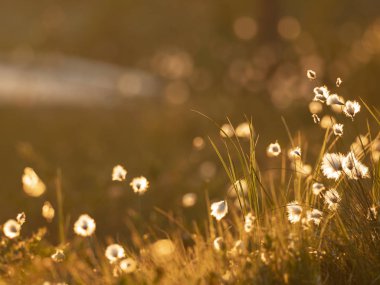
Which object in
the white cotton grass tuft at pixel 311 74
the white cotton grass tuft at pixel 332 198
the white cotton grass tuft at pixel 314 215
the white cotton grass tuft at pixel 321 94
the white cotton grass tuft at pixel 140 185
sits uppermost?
the white cotton grass tuft at pixel 311 74

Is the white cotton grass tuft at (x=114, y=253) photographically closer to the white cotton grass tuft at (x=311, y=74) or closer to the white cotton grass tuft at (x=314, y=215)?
the white cotton grass tuft at (x=314, y=215)

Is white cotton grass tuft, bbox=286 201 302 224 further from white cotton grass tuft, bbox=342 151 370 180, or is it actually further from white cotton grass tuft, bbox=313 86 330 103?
white cotton grass tuft, bbox=313 86 330 103

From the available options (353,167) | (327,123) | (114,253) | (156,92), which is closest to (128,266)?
(114,253)

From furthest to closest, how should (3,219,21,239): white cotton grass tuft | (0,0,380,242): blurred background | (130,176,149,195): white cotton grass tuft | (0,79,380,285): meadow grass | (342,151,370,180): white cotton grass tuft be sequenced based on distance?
1. (0,0,380,242): blurred background
2. (130,176,149,195): white cotton grass tuft
3. (3,219,21,239): white cotton grass tuft
4. (342,151,370,180): white cotton grass tuft
5. (0,79,380,285): meadow grass

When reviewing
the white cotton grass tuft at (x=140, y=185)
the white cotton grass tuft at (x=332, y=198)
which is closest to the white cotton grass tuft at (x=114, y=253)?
the white cotton grass tuft at (x=140, y=185)

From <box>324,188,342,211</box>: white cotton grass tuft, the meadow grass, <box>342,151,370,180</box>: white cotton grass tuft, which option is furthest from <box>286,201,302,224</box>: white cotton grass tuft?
<box>342,151,370,180</box>: white cotton grass tuft

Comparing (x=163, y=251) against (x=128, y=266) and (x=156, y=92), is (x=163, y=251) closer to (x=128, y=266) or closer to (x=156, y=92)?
(x=128, y=266)

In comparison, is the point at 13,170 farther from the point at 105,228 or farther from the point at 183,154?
the point at 105,228

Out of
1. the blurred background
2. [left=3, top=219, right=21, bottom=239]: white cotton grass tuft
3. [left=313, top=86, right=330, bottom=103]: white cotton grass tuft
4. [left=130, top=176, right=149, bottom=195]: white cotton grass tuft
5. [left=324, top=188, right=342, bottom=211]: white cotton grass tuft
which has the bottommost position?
[left=324, top=188, right=342, bottom=211]: white cotton grass tuft
